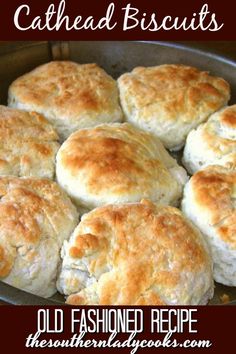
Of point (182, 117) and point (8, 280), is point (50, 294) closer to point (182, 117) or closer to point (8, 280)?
point (8, 280)

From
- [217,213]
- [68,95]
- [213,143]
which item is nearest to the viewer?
[217,213]

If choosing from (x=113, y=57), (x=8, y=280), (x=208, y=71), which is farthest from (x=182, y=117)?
(x=8, y=280)

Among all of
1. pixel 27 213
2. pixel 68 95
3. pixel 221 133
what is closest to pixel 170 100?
pixel 221 133

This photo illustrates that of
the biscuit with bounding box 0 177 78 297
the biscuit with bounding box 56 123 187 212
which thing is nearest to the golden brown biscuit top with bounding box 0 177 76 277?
the biscuit with bounding box 0 177 78 297

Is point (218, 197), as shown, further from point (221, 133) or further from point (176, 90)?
point (176, 90)

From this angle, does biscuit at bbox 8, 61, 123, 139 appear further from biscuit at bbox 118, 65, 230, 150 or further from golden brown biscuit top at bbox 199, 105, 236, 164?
golden brown biscuit top at bbox 199, 105, 236, 164

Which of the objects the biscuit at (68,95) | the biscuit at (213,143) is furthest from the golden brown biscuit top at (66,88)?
the biscuit at (213,143)
